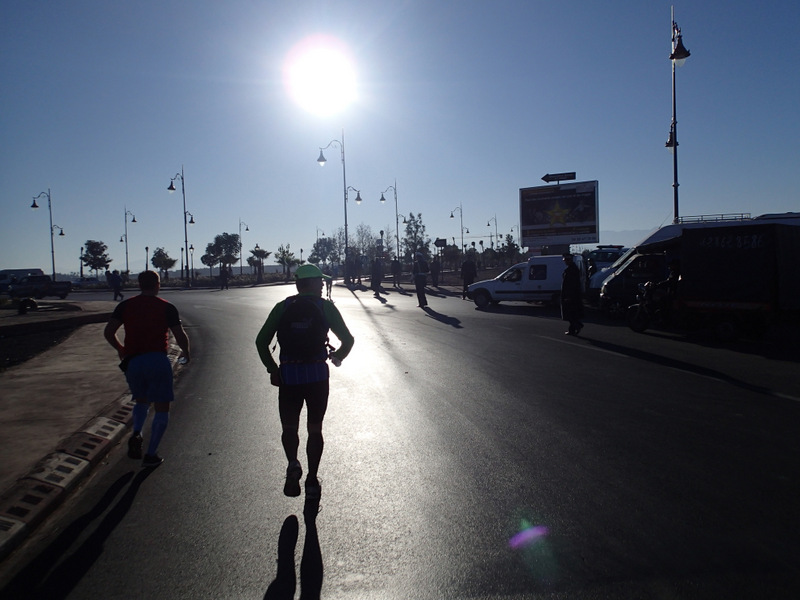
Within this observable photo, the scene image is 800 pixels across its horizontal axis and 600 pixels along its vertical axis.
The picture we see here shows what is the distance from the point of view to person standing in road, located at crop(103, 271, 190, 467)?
5469 mm

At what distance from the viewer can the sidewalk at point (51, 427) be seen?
4.57 m

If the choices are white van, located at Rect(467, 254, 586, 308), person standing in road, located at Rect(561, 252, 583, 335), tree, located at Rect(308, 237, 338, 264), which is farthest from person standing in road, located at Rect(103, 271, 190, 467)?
tree, located at Rect(308, 237, 338, 264)

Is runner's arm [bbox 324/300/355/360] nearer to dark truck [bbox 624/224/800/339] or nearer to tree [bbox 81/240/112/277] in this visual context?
dark truck [bbox 624/224/800/339]

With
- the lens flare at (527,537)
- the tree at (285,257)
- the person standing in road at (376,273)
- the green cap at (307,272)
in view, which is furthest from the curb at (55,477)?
the tree at (285,257)

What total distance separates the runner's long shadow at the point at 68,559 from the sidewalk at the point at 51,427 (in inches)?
10.3

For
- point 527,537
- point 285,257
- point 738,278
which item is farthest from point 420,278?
Answer: point 285,257

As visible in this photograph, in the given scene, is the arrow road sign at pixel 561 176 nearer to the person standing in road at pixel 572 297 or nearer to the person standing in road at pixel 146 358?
the person standing in road at pixel 572 297

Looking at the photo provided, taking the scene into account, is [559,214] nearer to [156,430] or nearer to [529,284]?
[529,284]

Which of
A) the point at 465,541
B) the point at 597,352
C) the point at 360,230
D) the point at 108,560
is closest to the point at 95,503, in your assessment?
the point at 108,560

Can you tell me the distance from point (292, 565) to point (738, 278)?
12.2 m

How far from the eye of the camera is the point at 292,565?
3594mm

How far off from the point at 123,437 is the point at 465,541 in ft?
14.4

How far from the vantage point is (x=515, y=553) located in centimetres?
367

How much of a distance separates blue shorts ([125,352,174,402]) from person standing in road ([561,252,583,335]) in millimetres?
10567
